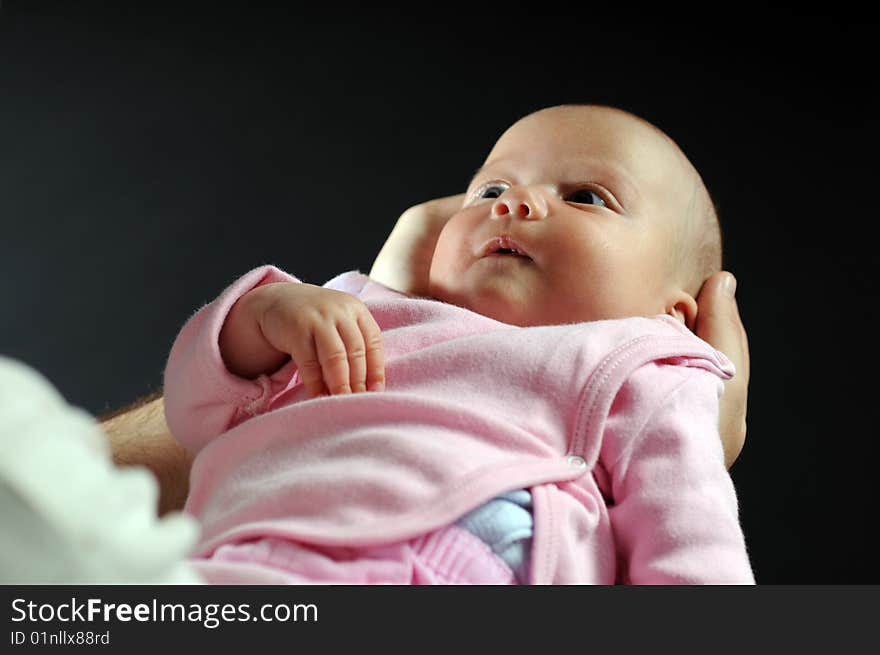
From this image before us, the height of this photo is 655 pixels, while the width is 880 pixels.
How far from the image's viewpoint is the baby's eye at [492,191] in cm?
121

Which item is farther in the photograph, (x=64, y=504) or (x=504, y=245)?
(x=504, y=245)

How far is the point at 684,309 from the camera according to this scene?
1.23 meters

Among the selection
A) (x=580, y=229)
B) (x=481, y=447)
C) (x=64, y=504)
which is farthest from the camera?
(x=580, y=229)

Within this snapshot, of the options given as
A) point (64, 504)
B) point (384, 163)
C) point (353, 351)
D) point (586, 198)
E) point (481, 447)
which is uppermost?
point (384, 163)

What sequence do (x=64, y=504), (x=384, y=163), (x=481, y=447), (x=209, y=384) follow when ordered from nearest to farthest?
(x=64, y=504) < (x=481, y=447) < (x=209, y=384) < (x=384, y=163)

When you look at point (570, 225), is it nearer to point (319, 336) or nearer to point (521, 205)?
point (521, 205)

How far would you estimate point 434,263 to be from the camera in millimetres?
1169

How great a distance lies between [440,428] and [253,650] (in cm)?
27

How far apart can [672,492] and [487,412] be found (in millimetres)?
163

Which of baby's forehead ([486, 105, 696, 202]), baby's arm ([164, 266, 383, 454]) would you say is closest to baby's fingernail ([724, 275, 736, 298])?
baby's forehead ([486, 105, 696, 202])

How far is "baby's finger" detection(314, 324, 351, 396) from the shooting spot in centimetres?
87

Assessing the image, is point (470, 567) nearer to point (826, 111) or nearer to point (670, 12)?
point (826, 111)

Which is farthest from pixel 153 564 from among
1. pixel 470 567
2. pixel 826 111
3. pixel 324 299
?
pixel 826 111

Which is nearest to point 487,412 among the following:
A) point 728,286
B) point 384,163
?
point 728,286
